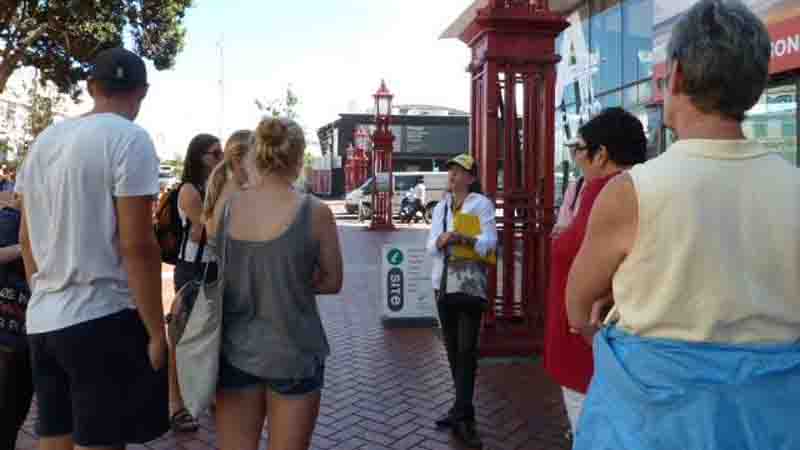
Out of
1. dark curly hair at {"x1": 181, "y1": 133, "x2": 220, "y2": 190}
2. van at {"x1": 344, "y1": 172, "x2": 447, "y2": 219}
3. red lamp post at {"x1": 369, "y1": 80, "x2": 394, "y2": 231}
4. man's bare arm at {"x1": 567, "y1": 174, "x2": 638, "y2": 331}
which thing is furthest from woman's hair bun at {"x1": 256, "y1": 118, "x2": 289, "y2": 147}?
van at {"x1": 344, "y1": 172, "x2": 447, "y2": 219}

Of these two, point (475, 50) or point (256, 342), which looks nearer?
point (256, 342)

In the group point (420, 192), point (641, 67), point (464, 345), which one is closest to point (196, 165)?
point (464, 345)

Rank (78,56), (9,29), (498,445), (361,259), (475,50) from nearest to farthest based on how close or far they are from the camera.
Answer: (498,445) → (475,50) → (361,259) → (9,29) → (78,56)

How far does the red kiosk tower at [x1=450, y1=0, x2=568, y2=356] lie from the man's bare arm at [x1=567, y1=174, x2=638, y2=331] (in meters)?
4.47

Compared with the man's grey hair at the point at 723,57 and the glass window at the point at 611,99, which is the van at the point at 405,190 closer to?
the glass window at the point at 611,99

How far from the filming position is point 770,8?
8.66 meters

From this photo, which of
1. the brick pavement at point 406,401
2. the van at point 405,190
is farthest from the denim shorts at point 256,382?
the van at point 405,190

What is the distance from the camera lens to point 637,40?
12492 millimetres

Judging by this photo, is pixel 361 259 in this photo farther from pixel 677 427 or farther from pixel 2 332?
pixel 677 427

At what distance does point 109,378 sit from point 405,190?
86.8 ft

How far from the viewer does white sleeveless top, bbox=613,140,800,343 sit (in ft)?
4.66

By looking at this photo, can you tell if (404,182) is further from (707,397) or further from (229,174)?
(707,397)

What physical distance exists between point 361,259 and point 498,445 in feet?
34.4

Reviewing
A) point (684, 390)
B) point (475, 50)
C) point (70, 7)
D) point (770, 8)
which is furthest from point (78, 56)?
point (684, 390)
